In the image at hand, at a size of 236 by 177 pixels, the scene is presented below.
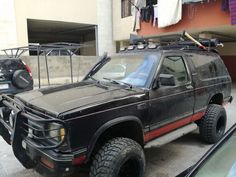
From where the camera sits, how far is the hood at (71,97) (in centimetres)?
288

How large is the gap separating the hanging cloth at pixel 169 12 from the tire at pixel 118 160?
30.9ft

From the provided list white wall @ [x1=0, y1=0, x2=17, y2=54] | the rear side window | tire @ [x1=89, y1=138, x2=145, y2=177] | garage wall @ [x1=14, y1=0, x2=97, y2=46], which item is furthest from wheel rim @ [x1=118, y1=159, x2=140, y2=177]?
garage wall @ [x1=14, y1=0, x2=97, y2=46]

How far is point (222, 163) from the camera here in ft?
5.78

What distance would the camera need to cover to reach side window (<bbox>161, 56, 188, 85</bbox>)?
4.02 meters

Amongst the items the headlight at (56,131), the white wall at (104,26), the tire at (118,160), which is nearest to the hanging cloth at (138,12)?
the white wall at (104,26)

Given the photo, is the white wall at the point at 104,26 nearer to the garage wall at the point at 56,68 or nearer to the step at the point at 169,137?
the garage wall at the point at 56,68

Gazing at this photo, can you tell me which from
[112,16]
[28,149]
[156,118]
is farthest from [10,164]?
[112,16]

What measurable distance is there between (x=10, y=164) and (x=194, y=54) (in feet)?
11.7

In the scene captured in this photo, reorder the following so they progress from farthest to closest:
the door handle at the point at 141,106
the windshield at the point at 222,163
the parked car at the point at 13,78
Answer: the parked car at the point at 13,78 < the door handle at the point at 141,106 < the windshield at the point at 222,163

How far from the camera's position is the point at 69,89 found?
3693 millimetres

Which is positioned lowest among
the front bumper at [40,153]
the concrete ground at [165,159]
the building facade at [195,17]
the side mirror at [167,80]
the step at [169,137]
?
the concrete ground at [165,159]

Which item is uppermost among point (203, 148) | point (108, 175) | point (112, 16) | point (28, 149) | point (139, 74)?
point (112, 16)

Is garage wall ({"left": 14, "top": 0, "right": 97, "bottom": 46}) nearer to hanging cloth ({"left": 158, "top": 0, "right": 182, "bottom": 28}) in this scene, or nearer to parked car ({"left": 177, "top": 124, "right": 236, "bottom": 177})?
hanging cloth ({"left": 158, "top": 0, "right": 182, "bottom": 28})

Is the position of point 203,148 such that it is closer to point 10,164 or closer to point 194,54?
point 194,54
